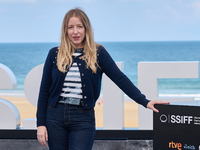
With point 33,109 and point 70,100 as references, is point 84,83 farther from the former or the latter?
point 33,109

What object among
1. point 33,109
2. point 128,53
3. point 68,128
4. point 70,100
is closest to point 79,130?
point 68,128

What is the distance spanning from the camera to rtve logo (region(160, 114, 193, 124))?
2039 millimetres

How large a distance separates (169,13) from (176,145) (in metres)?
35.1

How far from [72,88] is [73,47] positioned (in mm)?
276

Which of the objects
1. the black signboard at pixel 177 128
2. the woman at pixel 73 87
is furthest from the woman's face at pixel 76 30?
the black signboard at pixel 177 128

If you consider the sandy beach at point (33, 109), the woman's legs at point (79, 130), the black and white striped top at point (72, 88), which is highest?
the black and white striped top at point (72, 88)

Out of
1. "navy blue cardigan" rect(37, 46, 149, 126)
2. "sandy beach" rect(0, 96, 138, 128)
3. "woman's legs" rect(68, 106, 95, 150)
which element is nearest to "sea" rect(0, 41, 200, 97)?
"sandy beach" rect(0, 96, 138, 128)

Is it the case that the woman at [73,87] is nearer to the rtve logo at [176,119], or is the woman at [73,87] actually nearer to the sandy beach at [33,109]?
the rtve logo at [176,119]

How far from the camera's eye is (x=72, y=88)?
7.34 ft

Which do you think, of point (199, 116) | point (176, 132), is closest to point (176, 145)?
point (176, 132)

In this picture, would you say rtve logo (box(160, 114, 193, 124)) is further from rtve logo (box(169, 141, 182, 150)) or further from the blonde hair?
the blonde hair

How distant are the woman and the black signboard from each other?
99mm

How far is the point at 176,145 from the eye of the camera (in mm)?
2098

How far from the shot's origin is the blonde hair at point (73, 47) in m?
2.28
